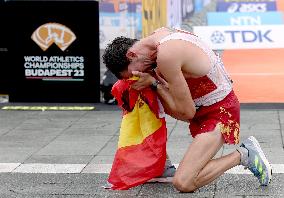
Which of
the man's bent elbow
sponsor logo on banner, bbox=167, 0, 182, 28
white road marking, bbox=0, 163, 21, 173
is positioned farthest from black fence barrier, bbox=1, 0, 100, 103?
the man's bent elbow

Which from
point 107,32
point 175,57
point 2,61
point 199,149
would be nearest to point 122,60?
point 175,57

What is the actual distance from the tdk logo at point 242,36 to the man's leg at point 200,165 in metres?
4.94

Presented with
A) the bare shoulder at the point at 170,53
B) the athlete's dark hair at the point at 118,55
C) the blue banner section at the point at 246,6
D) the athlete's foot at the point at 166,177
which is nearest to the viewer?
the bare shoulder at the point at 170,53

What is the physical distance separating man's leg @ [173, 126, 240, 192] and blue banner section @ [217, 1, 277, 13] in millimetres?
4821

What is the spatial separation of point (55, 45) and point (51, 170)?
14.1 ft

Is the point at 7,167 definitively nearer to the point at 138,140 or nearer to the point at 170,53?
the point at 138,140

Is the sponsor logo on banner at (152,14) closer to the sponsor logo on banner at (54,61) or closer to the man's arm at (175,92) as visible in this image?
the sponsor logo on banner at (54,61)

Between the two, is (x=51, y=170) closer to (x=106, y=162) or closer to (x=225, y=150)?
(x=106, y=162)

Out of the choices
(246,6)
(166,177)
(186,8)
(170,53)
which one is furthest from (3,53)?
(170,53)

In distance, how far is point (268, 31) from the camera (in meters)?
10.4

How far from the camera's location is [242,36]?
10516mm

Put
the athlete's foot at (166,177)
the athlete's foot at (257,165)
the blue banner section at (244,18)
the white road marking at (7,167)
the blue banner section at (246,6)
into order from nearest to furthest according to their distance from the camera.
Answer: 1. the athlete's foot at (257,165)
2. the athlete's foot at (166,177)
3. the white road marking at (7,167)
4. the blue banner section at (246,6)
5. the blue banner section at (244,18)

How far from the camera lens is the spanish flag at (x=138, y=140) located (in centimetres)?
588

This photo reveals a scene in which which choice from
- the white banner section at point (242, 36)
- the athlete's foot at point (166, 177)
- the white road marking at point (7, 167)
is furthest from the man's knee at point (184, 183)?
the white banner section at point (242, 36)
